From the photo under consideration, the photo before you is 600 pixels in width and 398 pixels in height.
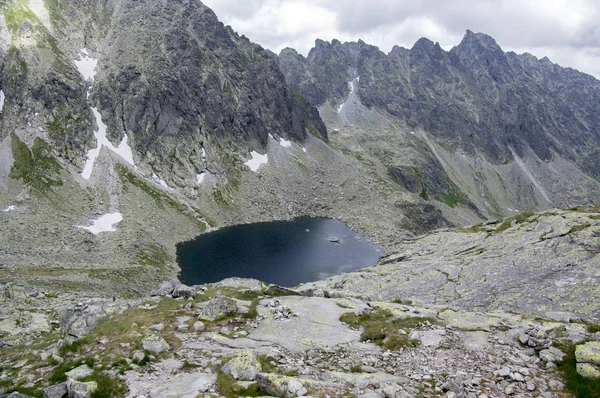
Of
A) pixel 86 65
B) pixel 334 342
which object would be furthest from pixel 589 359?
pixel 86 65

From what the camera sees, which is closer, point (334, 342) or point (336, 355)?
point (336, 355)

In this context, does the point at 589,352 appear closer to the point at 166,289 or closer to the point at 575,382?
the point at 575,382

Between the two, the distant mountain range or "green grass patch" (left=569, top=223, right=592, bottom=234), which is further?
the distant mountain range

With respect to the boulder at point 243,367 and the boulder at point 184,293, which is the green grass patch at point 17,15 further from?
the boulder at point 243,367

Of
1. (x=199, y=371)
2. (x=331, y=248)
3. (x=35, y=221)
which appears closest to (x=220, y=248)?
(x=331, y=248)

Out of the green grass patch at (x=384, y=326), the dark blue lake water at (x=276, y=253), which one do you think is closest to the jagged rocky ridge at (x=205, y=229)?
the green grass patch at (x=384, y=326)

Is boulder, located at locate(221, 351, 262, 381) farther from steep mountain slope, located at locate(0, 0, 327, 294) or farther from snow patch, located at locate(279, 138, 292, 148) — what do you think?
snow patch, located at locate(279, 138, 292, 148)

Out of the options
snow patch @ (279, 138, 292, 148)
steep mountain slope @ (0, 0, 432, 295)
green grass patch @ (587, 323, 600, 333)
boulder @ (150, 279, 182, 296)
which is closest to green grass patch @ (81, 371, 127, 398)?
boulder @ (150, 279, 182, 296)
